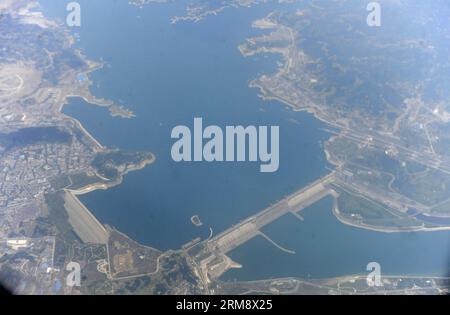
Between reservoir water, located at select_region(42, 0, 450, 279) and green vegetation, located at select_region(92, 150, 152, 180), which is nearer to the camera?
reservoir water, located at select_region(42, 0, 450, 279)

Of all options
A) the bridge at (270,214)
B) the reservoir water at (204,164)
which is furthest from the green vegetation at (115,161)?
the bridge at (270,214)

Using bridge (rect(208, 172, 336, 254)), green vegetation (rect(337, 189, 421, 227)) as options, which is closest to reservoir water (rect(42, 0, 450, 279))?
bridge (rect(208, 172, 336, 254))

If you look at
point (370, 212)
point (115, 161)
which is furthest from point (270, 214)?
point (115, 161)

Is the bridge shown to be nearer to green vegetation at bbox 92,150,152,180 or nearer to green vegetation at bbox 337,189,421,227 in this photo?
green vegetation at bbox 337,189,421,227

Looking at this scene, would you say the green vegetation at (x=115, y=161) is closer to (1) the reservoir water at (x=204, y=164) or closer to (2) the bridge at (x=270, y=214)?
(1) the reservoir water at (x=204, y=164)

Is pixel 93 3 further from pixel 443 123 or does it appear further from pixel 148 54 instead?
pixel 443 123

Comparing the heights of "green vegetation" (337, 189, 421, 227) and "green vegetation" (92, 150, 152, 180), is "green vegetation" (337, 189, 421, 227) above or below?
below
